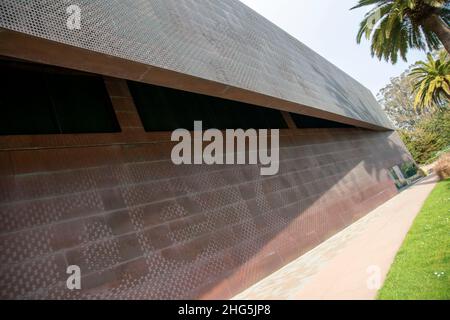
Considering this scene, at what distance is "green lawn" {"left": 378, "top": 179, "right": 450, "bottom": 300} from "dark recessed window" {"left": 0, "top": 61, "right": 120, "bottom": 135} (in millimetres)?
5583

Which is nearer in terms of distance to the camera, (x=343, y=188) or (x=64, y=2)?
(x=64, y=2)

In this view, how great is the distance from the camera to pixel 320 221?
9477 mm

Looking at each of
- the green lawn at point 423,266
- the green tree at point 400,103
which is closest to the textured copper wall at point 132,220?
the green lawn at point 423,266

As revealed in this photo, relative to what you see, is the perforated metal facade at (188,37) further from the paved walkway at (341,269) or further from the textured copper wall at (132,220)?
the paved walkway at (341,269)

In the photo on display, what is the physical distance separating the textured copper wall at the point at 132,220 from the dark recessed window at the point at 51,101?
0.22 meters

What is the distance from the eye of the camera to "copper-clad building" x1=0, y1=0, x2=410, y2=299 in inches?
157

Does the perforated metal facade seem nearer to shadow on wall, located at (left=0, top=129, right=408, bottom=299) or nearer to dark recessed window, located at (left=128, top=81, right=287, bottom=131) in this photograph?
dark recessed window, located at (left=128, top=81, right=287, bottom=131)

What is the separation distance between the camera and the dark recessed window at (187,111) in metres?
6.70

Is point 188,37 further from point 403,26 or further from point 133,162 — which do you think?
point 403,26

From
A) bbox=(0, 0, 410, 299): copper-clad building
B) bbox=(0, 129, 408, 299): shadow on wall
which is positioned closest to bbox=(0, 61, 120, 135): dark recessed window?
bbox=(0, 0, 410, 299): copper-clad building

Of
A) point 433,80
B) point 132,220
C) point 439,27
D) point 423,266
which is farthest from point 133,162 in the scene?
point 433,80

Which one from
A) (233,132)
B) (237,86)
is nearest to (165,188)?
(237,86)
